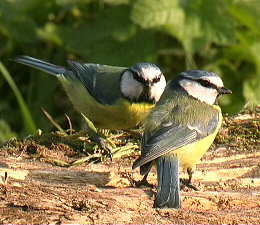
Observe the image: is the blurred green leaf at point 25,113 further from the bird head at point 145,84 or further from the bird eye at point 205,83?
the bird eye at point 205,83

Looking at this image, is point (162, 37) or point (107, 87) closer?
point (107, 87)

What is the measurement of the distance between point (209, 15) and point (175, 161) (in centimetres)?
199

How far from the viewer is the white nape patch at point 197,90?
3.59m

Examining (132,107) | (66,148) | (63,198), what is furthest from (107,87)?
(63,198)

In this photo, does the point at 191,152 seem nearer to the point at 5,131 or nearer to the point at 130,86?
the point at 130,86

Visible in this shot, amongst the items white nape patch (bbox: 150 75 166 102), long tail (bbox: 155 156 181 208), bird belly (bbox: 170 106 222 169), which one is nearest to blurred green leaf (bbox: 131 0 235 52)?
white nape patch (bbox: 150 75 166 102)

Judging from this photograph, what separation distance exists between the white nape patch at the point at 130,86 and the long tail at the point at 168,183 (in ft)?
2.97

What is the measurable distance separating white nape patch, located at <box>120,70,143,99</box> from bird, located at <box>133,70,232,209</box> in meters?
0.36

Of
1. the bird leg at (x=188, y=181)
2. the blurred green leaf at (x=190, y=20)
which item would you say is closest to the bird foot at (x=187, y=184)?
the bird leg at (x=188, y=181)

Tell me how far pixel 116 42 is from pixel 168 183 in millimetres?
2355

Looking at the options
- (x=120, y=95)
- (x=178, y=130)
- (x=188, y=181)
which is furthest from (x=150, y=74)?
(x=188, y=181)

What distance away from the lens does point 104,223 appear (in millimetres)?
2717

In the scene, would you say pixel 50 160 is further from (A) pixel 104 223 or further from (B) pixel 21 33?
(B) pixel 21 33

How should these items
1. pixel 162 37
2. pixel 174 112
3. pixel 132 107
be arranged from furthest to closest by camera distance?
pixel 162 37, pixel 132 107, pixel 174 112
